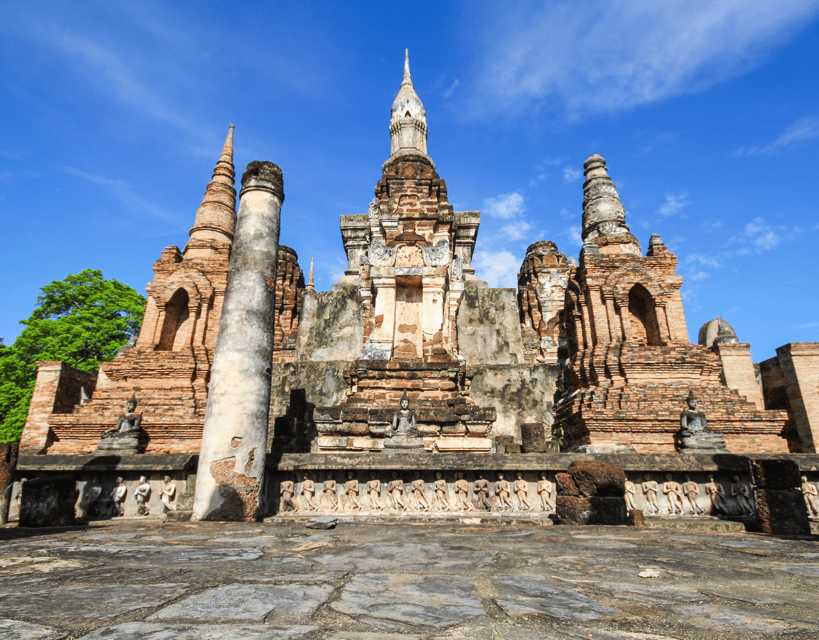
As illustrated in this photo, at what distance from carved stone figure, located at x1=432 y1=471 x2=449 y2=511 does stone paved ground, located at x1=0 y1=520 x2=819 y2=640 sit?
2.07m

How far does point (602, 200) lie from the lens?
15594 millimetres

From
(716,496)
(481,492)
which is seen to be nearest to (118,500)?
(481,492)

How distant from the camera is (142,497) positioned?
21.1ft

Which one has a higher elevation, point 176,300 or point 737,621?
point 176,300

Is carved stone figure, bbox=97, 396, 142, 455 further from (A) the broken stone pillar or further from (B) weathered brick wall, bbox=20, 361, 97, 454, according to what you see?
(B) weathered brick wall, bbox=20, 361, 97, 454

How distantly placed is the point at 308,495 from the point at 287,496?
0.95ft

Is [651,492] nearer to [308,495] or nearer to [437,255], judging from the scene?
[308,495]

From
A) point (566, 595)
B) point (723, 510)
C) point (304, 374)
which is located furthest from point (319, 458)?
point (304, 374)

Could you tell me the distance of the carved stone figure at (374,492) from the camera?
6273 millimetres

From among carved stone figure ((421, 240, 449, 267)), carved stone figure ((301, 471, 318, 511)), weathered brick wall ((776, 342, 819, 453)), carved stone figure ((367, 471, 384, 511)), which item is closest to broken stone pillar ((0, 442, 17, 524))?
carved stone figure ((301, 471, 318, 511))

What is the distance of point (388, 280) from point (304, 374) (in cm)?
531

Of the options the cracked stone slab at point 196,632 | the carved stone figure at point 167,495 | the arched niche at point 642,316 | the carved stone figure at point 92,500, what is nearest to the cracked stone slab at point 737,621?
the cracked stone slab at point 196,632

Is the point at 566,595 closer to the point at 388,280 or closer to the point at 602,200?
the point at 388,280

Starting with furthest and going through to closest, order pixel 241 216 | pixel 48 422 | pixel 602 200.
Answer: pixel 602 200 → pixel 48 422 → pixel 241 216
